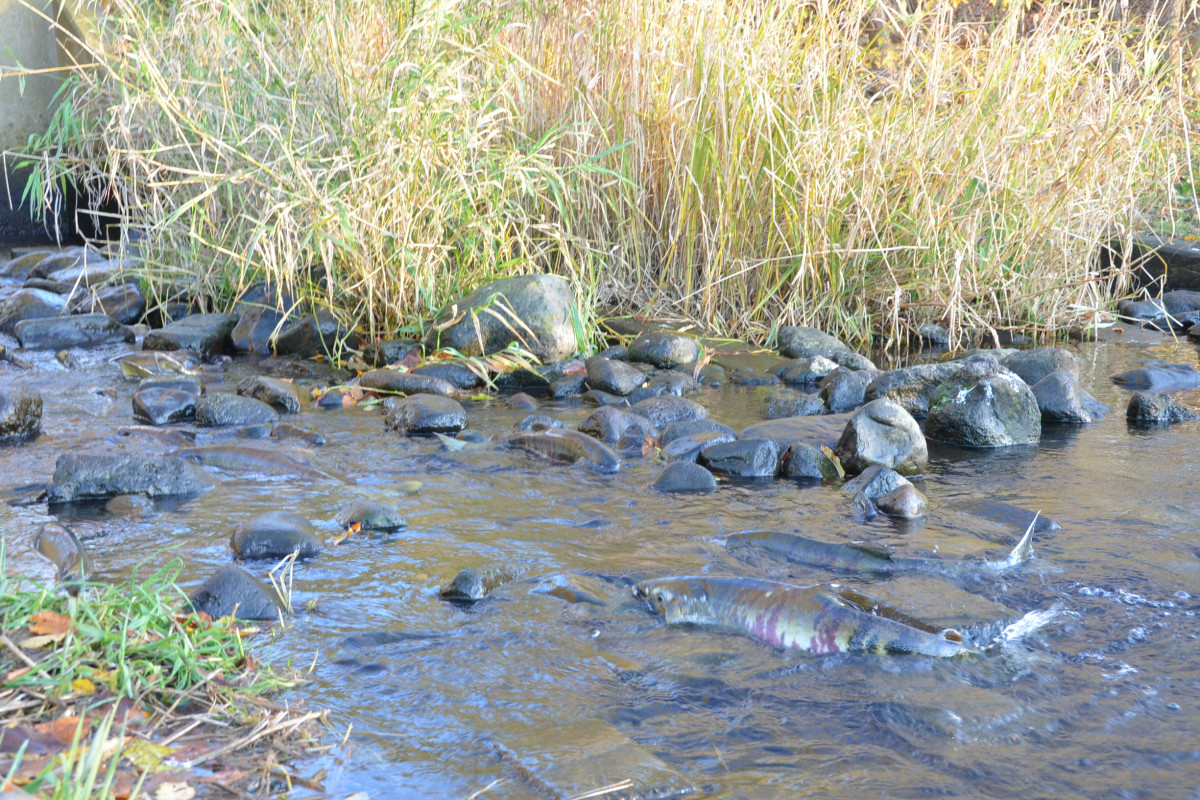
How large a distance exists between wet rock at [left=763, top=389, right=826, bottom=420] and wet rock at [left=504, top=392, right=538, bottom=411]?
1.13 m

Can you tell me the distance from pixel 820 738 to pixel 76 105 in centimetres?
712

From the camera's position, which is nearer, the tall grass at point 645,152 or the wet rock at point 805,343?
the tall grass at point 645,152

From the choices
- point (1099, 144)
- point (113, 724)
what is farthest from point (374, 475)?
point (1099, 144)

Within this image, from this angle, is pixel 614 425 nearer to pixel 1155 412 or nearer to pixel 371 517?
pixel 371 517

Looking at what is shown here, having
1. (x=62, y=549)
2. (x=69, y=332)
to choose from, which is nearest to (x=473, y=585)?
(x=62, y=549)

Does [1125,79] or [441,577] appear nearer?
[441,577]

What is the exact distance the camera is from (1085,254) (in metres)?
6.82

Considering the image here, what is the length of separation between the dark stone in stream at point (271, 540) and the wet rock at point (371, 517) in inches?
8.6

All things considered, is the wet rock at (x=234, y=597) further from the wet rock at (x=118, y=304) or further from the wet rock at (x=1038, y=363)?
the wet rock at (x=118, y=304)

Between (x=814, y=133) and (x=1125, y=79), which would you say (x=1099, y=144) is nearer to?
(x=1125, y=79)

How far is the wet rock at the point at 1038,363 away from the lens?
5539mm

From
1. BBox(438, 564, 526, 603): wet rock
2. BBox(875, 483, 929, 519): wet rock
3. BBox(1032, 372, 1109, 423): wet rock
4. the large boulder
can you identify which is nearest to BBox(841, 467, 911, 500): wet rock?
BBox(875, 483, 929, 519): wet rock

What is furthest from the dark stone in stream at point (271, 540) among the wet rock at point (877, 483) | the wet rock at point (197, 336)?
the wet rock at point (197, 336)

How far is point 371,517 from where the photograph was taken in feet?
10.7
